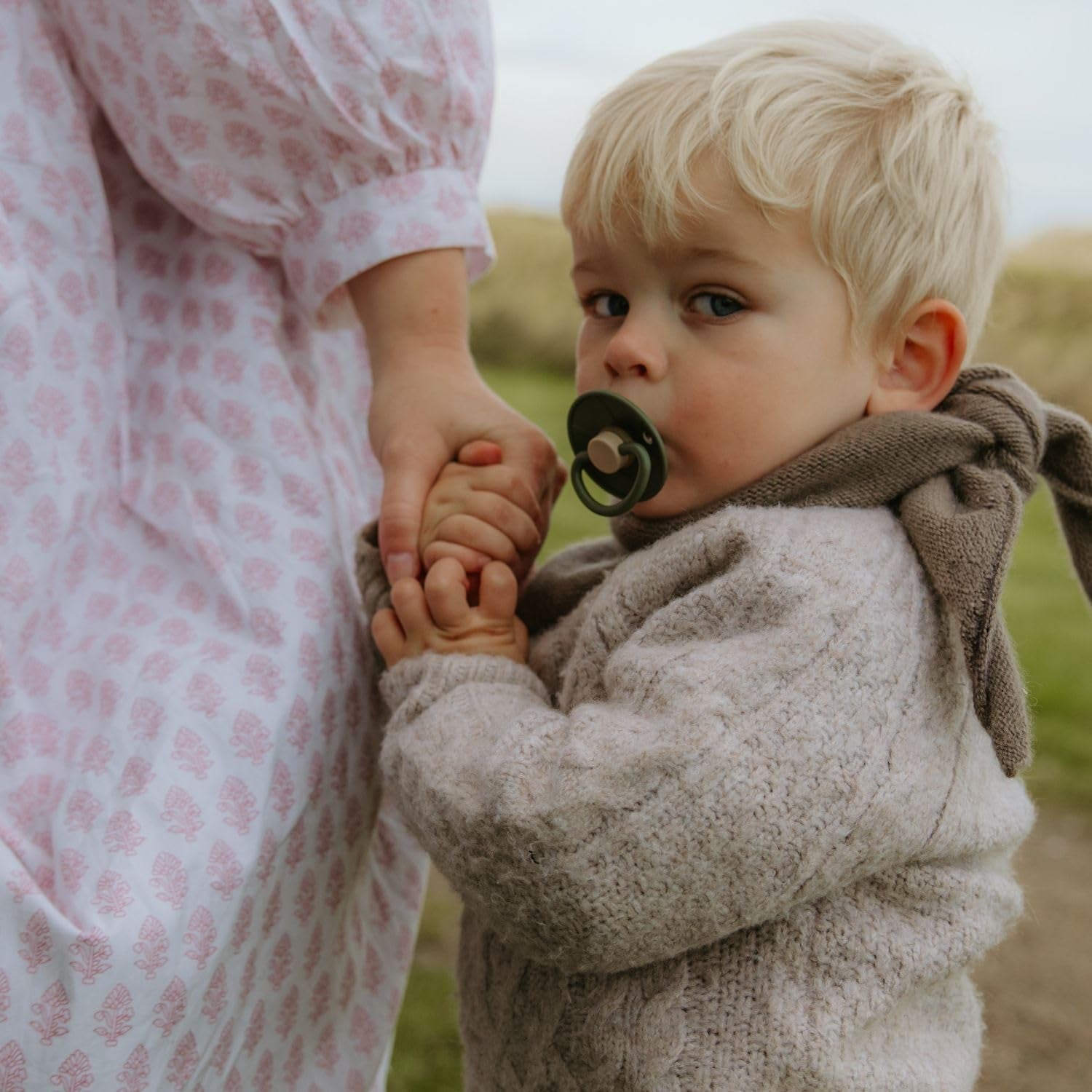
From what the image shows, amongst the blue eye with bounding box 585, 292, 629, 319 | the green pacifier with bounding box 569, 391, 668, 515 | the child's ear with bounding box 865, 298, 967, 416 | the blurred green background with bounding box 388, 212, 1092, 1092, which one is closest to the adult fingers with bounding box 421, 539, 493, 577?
the green pacifier with bounding box 569, 391, 668, 515


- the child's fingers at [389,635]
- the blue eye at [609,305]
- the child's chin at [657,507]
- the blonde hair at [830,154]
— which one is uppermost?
the blonde hair at [830,154]

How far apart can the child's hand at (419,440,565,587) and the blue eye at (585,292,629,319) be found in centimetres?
15

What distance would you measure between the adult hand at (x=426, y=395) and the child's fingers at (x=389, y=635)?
5 centimetres

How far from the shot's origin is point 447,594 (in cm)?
106

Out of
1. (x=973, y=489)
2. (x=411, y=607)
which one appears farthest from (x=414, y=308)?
(x=973, y=489)

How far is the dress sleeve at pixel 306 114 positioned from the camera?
3.45ft

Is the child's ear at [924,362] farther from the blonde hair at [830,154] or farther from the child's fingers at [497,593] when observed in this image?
the child's fingers at [497,593]

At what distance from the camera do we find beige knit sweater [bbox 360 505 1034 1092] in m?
0.86

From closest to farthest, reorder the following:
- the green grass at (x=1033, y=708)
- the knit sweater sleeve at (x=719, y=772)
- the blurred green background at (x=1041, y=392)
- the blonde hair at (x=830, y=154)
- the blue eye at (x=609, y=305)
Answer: the knit sweater sleeve at (x=719, y=772) < the blonde hair at (x=830, y=154) < the blue eye at (x=609, y=305) < the green grass at (x=1033, y=708) < the blurred green background at (x=1041, y=392)

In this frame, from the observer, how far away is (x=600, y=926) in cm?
87

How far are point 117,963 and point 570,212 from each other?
2.28ft

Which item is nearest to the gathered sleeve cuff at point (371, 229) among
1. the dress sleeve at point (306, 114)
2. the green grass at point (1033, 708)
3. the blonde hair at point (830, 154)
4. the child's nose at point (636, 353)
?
the dress sleeve at point (306, 114)

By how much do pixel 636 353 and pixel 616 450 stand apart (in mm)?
79

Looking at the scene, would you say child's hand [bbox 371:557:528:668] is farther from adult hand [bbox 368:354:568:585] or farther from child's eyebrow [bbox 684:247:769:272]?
child's eyebrow [bbox 684:247:769:272]
